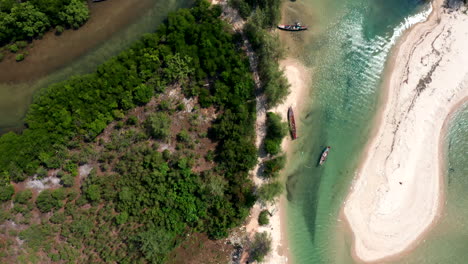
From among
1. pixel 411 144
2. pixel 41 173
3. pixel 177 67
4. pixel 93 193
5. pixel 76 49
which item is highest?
pixel 76 49

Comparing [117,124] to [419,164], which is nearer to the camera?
[117,124]

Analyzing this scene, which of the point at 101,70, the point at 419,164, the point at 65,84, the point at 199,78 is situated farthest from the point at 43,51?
the point at 419,164

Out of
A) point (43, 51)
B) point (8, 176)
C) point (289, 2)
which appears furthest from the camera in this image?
point (289, 2)

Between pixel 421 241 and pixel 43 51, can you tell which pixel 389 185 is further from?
pixel 43 51

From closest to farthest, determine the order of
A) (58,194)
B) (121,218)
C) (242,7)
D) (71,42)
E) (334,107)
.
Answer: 1. (58,194)
2. (121,218)
3. (242,7)
4. (71,42)
5. (334,107)

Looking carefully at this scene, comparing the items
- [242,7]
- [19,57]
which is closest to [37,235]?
[19,57]

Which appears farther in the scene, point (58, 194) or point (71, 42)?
point (71, 42)

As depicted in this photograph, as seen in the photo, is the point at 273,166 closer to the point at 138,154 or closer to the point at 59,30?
the point at 138,154
